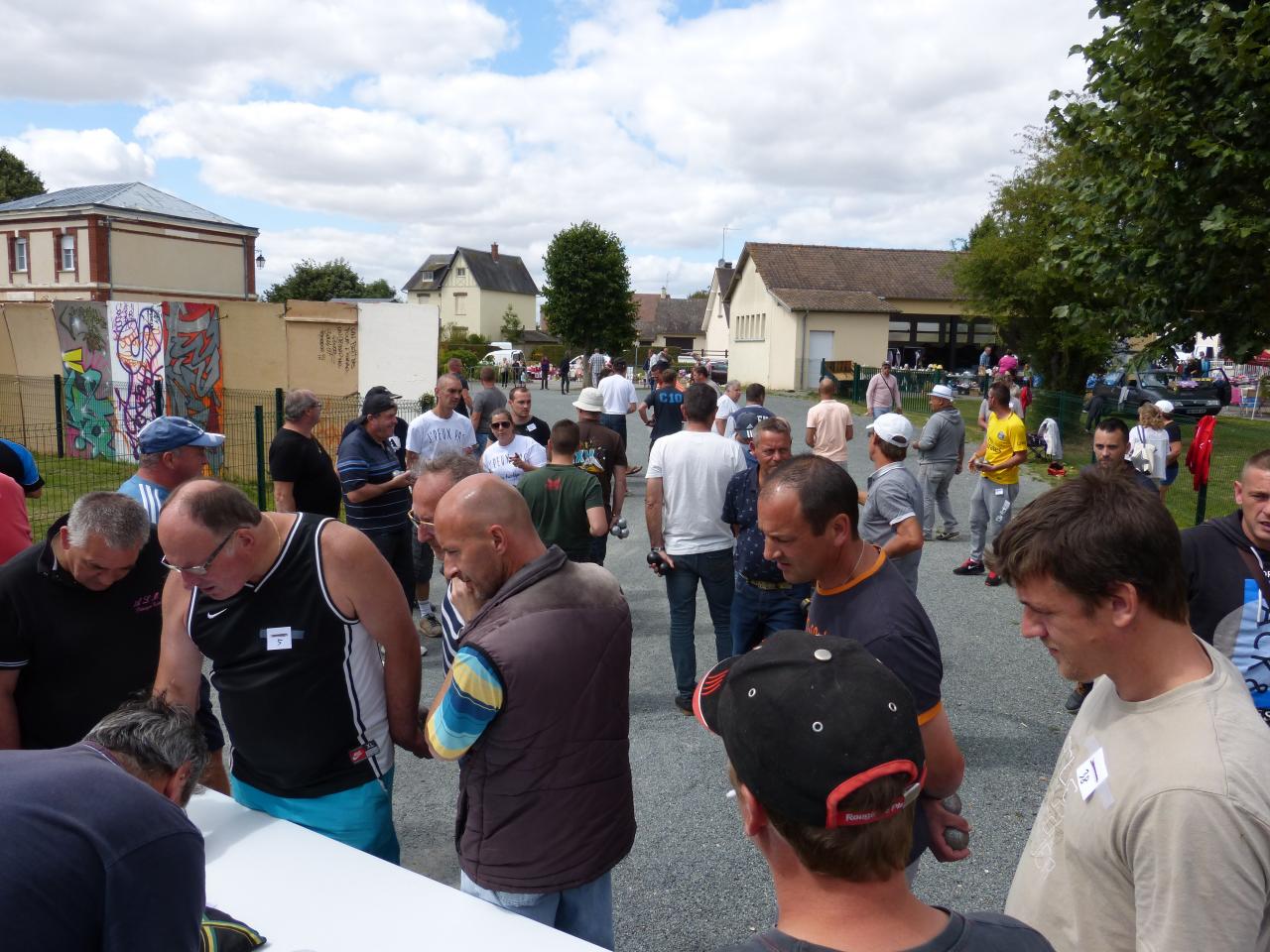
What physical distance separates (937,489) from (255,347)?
1107cm

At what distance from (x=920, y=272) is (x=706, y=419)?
44.6m

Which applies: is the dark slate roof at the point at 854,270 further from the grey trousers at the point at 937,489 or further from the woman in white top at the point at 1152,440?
the woman in white top at the point at 1152,440

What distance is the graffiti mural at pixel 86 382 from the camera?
15477 mm

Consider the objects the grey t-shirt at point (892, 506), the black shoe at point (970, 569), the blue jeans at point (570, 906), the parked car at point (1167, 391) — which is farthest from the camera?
the parked car at point (1167, 391)

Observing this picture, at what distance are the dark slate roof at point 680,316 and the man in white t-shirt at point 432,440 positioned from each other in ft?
250

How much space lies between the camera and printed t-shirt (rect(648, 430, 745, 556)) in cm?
555

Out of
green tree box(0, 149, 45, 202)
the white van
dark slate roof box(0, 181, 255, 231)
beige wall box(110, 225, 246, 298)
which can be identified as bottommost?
the white van

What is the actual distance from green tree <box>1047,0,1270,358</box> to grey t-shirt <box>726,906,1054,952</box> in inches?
288

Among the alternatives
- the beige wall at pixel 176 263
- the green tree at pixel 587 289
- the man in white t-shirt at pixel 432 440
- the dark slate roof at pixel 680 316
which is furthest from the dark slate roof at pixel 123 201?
the dark slate roof at pixel 680 316

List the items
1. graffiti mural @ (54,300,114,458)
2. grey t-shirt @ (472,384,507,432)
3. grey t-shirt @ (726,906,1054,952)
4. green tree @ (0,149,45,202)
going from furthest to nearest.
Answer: green tree @ (0,149,45,202)
graffiti mural @ (54,300,114,458)
grey t-shirt @ (472,384,507,432)
grey t-shirt @ (726,906,1054,952)

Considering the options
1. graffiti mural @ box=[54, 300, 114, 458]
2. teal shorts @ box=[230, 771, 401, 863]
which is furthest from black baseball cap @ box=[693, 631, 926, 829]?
graffiti mural @ box=[54, 300, 114, 458]

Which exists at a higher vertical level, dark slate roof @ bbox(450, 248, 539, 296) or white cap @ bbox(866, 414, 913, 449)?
dark slate roof @ bbox(450, 248, 539, 296)

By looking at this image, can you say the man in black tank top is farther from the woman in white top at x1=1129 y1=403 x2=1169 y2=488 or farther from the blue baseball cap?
the woman in white top at x1=1129 y1=403 x2=1169 y2=488

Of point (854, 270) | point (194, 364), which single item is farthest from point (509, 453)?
point (854, 270)
